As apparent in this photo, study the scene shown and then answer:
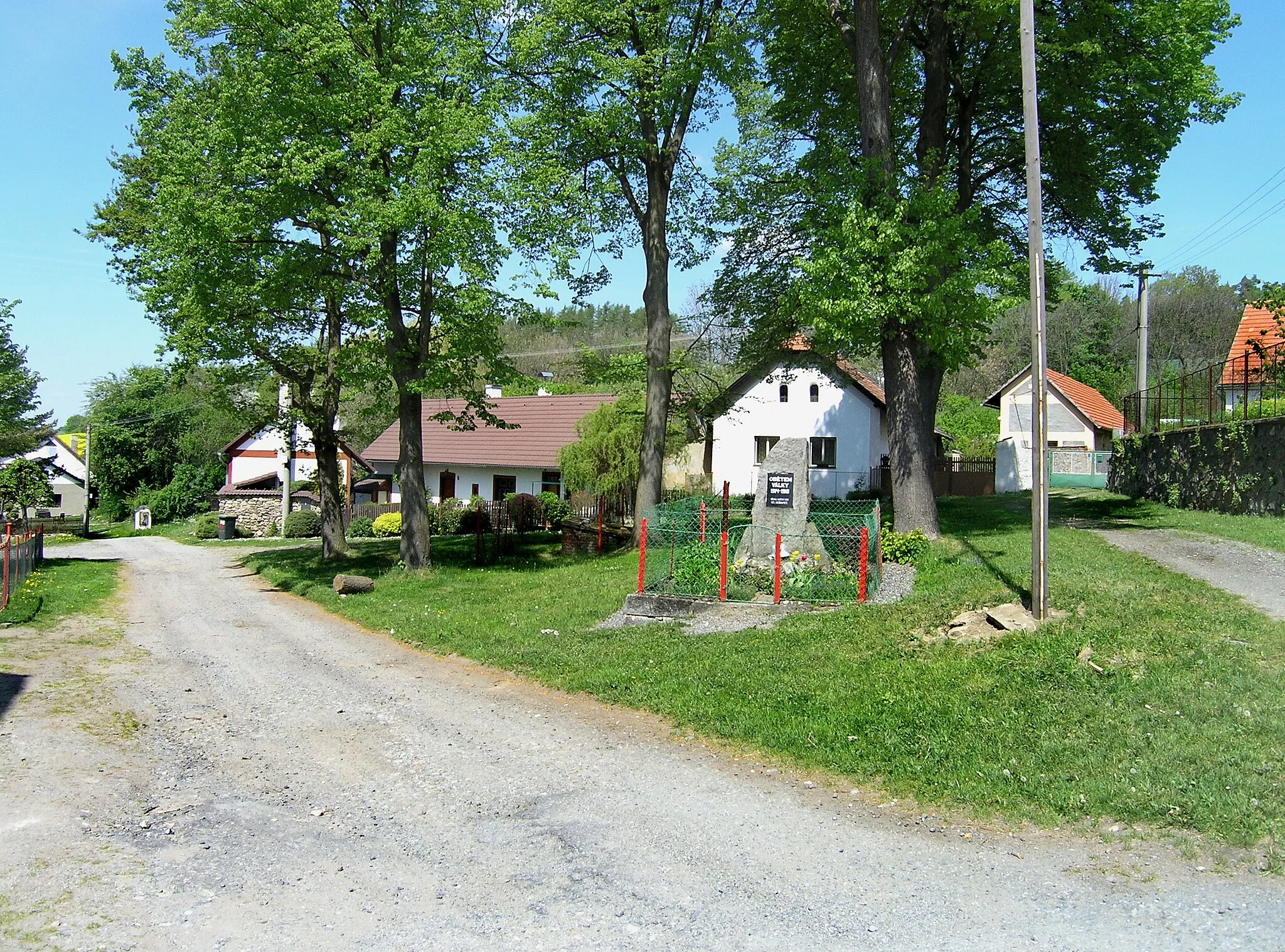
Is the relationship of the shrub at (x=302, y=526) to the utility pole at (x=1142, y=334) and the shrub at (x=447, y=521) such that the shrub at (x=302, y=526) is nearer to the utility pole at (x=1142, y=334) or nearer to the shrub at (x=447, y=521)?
the shrub at (x=447, y=521)

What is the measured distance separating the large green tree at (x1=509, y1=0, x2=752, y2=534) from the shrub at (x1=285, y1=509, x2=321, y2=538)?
2278 centimetres

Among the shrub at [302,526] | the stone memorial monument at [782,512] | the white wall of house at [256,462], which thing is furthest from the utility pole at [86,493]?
the stone memorial monument at [782,512]

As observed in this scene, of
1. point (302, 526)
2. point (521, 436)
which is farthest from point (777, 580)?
point (302, 526)

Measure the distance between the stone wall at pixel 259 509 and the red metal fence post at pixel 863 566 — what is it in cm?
3847

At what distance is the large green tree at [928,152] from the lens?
1599cm

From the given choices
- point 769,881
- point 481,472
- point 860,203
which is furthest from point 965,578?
point 481,472

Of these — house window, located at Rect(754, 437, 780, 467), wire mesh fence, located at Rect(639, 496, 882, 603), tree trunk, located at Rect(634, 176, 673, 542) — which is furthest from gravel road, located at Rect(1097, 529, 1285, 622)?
house window, located at Rect(754, 437, 780, 467)

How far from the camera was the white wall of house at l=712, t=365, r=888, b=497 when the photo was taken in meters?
37.2

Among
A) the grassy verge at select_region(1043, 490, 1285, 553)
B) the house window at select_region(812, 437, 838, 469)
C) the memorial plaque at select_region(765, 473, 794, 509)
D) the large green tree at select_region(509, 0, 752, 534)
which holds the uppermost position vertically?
the large green tree at select_region(509, 0, 752, 534)

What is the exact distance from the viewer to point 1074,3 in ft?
59.3

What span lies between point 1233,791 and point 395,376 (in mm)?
17711

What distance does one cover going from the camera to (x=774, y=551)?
14.9 m

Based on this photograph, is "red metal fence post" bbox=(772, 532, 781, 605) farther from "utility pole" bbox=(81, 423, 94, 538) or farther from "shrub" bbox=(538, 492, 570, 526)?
"utility pole" bbox=(81, 423, 94, 538)

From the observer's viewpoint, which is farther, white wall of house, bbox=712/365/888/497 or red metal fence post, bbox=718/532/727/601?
white wall of house, bbox=712/365/888/497
